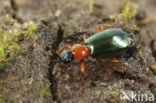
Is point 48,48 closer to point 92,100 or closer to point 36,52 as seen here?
point 36,52

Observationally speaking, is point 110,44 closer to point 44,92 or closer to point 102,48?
point 102,48

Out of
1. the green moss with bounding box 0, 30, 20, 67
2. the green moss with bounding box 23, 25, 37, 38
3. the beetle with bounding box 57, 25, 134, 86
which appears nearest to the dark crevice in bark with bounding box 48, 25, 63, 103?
the beetle with bounding box 57, 25, 134, 86

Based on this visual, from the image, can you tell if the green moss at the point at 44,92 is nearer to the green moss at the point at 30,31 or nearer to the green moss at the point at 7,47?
the green moss at the point at 7,47

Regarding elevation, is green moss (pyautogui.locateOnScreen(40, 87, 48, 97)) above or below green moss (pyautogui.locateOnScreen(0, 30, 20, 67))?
below

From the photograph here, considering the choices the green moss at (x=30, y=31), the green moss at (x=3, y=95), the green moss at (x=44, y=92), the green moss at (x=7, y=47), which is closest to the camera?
the green moss at (x=3, y=95)

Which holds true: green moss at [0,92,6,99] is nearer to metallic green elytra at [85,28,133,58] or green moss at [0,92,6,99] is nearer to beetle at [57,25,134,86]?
beetle at [57,25,134,86]

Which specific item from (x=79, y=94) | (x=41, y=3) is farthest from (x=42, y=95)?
(x=41, y=3)

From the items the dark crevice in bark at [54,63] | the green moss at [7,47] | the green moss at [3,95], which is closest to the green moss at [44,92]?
the dark crevice in bark at [54,63]

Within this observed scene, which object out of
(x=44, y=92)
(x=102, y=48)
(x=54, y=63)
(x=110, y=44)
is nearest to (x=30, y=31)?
(x=54, y=63)

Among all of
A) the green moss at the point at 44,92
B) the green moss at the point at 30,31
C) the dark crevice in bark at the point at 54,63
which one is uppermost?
the green moss at the point at 30,31
